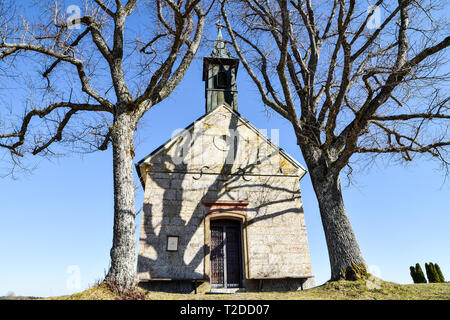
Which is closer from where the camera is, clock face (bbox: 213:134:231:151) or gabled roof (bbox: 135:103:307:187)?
gabled roof (bbox: 135:103:307:187)

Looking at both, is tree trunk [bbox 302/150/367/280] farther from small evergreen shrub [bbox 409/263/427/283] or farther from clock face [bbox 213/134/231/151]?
small evergreen shrub [bbox 409/263/427/283]

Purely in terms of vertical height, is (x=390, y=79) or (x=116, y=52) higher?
(x=116, y=52)

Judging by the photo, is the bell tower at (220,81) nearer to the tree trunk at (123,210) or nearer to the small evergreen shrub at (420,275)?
the tree trunk at (123,210)

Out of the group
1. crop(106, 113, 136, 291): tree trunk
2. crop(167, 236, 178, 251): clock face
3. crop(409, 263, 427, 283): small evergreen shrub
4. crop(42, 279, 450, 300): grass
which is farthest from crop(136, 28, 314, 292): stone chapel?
crop(409, 263, 427, 283): small evergreen shrub

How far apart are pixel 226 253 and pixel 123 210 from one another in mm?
4703

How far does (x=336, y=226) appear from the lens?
7.26 m

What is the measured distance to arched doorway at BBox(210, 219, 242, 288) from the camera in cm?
981

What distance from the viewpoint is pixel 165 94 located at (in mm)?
8578

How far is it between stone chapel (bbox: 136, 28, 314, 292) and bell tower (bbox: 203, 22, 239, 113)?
9.91 feet

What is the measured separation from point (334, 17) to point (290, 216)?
652 cm

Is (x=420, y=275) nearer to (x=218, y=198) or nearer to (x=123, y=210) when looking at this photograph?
(x=218, y=198)

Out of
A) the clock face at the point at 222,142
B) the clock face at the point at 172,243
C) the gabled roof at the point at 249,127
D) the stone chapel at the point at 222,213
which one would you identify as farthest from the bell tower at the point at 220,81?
the clock face at the point at 172,243
